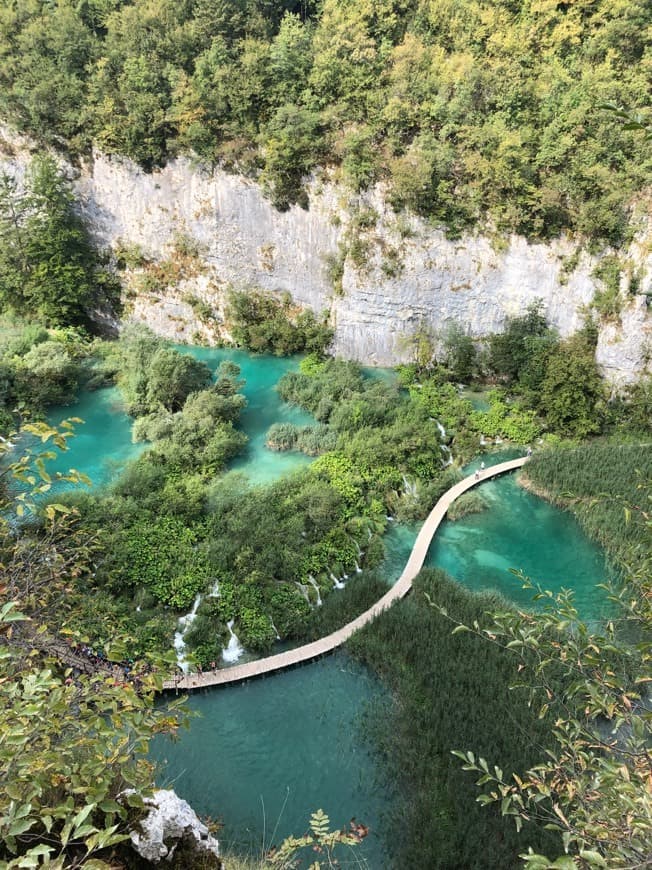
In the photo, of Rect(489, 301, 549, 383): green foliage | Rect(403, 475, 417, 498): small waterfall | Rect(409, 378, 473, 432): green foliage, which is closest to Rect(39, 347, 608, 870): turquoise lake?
Rect(403, 475, 417, 498): small waterfall

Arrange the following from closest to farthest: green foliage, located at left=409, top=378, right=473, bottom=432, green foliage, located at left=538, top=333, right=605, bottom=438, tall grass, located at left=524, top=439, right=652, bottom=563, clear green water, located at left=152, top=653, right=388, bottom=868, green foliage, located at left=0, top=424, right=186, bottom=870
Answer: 1. green foliage, located at left=0, top=424, right=186, bottom=870
2. clear green water, located at left=152, top=653, right=388, bottom=868
3. tall grass, located at left=524, top=439, right=652, bottom=563
4. green foliage, located at left=538, top=333, right=605, bottom=438
5. green foliage, located at left=409, top=378, right=473, bottom=432

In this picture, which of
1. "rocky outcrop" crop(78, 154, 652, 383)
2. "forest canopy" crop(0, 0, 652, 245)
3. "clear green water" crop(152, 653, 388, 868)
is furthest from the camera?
"rocky outcrop" crop(78, 154, 652, 383)

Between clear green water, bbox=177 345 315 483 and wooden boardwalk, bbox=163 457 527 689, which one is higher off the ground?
clear green water, bbox=177 345 315 483

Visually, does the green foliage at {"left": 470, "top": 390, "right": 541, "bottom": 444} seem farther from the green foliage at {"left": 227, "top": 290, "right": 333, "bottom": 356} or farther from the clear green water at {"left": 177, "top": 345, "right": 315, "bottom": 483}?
the green foliage at {"left": 227, "top": 290, "right": 333, "bottom": 356}

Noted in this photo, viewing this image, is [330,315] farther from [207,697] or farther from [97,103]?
[207,697]

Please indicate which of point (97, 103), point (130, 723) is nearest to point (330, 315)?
point (97, 103)

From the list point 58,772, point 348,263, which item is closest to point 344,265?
point 348,263

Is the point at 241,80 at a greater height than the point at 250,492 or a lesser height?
greater
